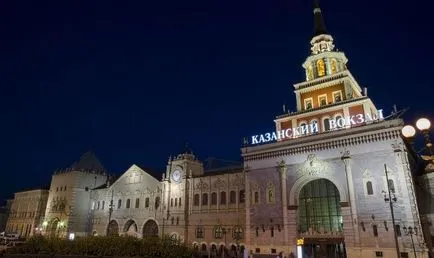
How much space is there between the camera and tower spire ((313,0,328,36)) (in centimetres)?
4707

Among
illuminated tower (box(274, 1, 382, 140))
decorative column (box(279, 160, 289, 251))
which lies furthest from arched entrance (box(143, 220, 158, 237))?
illuminated tower (box(274, 1, 382, 140))

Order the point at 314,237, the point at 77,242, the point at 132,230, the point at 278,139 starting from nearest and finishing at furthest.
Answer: the point at 77,242 → the point at 314,237 → the point at 278,139 → the point at 132,230

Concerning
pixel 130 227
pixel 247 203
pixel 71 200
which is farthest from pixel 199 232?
pixel 71 200

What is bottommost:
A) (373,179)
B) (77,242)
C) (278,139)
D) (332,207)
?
(77,242)

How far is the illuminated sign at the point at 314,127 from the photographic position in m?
36.8

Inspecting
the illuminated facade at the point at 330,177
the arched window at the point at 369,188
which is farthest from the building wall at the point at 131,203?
the arched window at the point at 369,188

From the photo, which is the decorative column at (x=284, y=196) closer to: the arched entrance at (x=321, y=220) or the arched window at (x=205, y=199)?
the arched entrance at (x=321, y=220)

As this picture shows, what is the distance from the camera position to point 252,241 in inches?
1534

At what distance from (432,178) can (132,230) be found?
148ft

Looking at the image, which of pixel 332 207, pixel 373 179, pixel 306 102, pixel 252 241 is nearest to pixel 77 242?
pixel 252 241

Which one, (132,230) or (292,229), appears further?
(132,230)

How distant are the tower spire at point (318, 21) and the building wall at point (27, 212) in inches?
2609

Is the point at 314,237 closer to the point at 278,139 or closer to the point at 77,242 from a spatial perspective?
the point at 278,139

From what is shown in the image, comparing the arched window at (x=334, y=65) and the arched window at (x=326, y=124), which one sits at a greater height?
the arched window at (x=334, y=65)
